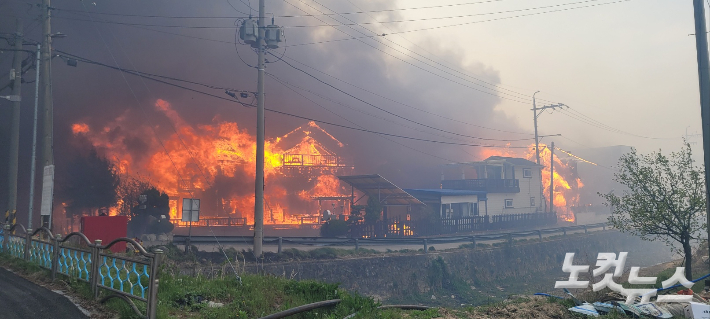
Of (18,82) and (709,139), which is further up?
(18,82)

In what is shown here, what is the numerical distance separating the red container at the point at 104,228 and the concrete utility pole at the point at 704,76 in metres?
18.8

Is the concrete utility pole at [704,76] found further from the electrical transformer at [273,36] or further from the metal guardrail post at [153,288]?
the electrical transformer at [273,36]

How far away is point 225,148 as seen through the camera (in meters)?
51.9

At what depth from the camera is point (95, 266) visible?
29.2 ft

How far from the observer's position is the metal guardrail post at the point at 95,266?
8.80 meters

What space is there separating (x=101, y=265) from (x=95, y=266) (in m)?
0.14

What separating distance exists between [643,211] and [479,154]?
68.0m

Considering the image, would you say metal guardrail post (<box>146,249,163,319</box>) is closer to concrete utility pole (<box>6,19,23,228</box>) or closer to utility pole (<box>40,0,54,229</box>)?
utility pole (<box>40,0,54,229</box>)

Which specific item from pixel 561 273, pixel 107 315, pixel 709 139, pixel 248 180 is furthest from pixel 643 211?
pixel 248 180

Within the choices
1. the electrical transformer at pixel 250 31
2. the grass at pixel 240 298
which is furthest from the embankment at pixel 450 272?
the electrical transformer at pixel 250 31

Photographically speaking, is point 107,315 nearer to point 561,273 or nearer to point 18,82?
point 18,82

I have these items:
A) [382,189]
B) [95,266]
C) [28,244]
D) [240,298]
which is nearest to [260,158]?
[28,244]

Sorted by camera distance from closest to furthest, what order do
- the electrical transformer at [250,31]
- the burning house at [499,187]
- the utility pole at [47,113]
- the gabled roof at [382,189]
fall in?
the utility pole at [47,113]
the electrical transformer at [250,31]
the gabled roof at [382,189]
the burning house at [499,187]

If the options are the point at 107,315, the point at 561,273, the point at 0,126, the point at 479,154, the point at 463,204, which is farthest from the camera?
the point at 479,154
